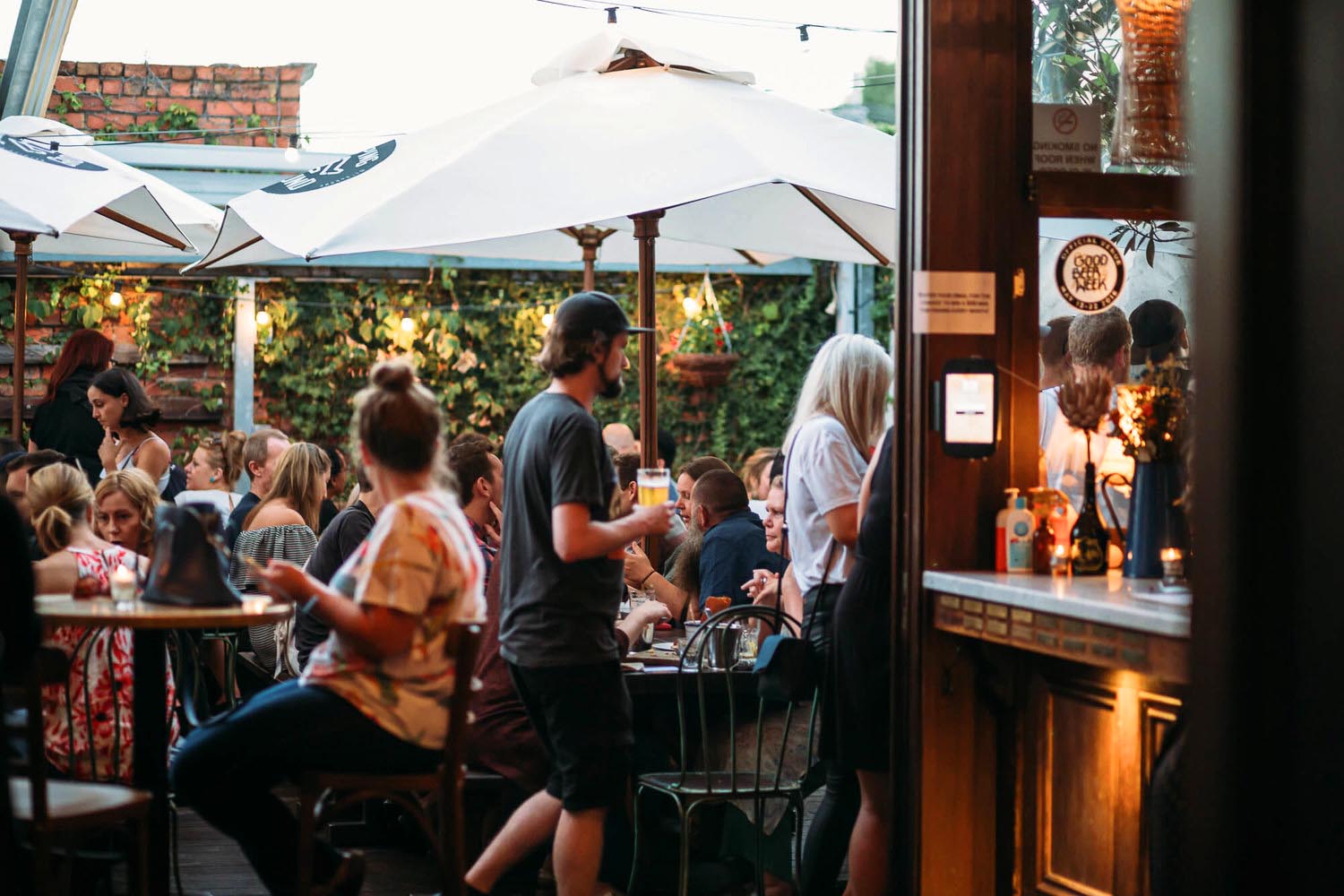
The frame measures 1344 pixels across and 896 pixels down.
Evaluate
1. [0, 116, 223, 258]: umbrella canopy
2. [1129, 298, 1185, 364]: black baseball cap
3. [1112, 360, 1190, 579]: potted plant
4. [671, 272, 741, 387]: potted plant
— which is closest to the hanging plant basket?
[671, 272, 741, 387]: potted plant

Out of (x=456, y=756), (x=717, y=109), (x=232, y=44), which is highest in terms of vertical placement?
(x=232, y=44)

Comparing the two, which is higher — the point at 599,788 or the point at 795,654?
the point at 795,654

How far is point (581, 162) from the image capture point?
4293 millimetres

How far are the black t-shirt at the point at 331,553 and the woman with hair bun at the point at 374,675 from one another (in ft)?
Answer: 5.19

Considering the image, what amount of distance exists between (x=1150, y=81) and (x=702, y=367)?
20.8ft

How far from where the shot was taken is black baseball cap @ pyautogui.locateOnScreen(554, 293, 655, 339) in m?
3.32

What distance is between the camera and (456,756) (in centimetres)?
276

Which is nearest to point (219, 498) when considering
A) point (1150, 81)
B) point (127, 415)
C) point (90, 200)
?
point (127, 415)

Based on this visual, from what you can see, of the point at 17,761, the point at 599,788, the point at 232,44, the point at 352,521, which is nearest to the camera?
the point at 17,761

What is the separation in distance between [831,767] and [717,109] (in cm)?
215

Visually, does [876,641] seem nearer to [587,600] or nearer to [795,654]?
[795,654]

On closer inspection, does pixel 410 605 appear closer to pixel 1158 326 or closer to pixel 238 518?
pixel 1158 326

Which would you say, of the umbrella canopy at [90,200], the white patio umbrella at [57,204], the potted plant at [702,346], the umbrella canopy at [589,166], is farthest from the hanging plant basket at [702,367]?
the umbrella canopy at [589,166]

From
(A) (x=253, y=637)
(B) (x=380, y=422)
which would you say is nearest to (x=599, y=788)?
(B) (x=380, y=422)
